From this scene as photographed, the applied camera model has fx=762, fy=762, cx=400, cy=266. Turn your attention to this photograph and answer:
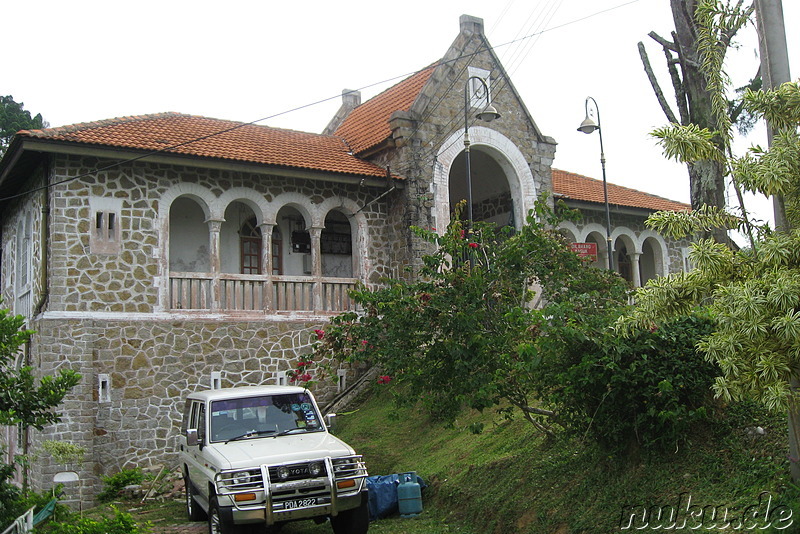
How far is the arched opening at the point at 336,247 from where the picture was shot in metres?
18.4

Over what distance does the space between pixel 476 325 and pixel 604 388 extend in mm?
1576

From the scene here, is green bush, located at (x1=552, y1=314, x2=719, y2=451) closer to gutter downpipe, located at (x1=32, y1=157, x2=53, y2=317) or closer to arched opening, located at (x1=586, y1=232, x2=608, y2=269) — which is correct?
gutter downpipe, located at (x1=32, y1=157, x2=53, y2=317)

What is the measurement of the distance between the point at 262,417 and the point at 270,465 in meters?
1.31

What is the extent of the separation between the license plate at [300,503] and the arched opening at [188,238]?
376 inches

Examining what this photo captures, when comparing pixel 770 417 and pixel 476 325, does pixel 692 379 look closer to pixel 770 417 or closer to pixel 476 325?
pixel 770 417

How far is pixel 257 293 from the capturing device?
621 inches

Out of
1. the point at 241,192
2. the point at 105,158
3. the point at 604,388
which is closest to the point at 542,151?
the point at 241,192

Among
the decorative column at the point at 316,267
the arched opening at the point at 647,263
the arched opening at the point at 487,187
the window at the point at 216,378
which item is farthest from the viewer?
the arched opening at the point at 647,263

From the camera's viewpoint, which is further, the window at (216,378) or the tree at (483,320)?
the window at (216,378)

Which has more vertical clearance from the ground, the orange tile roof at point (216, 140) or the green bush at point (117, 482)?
the orange tile roof at point (216, 140)

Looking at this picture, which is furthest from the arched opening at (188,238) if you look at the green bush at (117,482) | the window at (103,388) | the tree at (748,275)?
the tree at (748,275)

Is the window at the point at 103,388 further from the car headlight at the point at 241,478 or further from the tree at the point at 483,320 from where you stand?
the car headlight at the point at 241,478

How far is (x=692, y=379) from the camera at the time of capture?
7.63 meters

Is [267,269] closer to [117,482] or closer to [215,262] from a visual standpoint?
[215,262]
